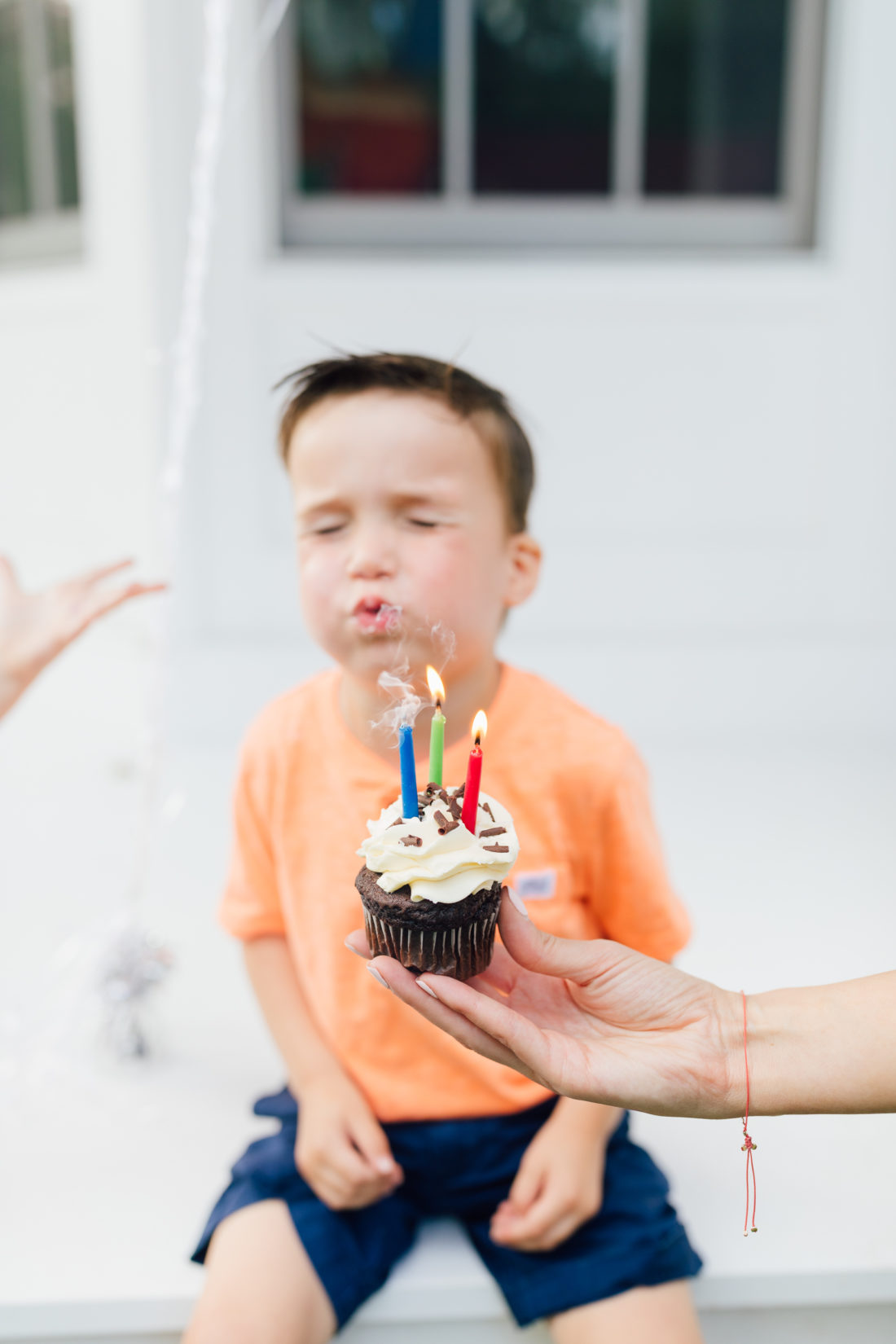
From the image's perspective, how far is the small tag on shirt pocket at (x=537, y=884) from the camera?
935 millimetres

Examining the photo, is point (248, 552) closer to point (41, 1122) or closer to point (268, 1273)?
point (41, 1122)

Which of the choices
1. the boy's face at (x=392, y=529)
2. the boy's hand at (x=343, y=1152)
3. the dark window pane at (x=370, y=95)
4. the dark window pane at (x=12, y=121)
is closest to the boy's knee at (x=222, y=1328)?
the boy's hand at (x=343, y=1152)

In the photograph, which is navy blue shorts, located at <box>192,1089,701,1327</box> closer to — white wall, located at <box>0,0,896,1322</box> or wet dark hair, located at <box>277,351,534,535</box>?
wet dark hair, located at <box>277,351,534,535</box>

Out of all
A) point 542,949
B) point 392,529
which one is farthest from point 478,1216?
point 392,529

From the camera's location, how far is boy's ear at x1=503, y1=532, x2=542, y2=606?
93 centimetres

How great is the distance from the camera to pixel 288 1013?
1032 millimetres

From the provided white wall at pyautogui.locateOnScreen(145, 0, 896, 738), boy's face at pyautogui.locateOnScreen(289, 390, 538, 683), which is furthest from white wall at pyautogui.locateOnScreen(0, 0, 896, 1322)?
boy's face at pyautogui.locateOnScreen(289, 390, 538, 683)

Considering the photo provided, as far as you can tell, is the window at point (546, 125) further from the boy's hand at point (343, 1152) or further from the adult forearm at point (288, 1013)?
the boy's hand at point (343, 1152)

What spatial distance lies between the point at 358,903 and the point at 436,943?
0.23m

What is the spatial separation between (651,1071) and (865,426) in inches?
82.2

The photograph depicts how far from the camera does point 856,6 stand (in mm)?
2260

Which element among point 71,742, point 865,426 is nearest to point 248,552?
point 71,742

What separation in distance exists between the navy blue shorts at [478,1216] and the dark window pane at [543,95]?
2.19 meters

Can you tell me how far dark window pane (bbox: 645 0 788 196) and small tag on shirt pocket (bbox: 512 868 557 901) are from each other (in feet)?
6.94
